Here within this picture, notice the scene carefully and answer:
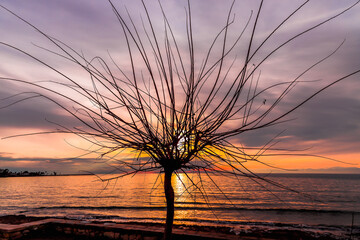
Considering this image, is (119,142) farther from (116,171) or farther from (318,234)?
(318,234)

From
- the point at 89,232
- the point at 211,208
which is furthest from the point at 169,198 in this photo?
the point at 89,232

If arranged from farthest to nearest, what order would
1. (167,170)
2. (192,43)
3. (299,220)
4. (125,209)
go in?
(125,209)
(299,220)
(167,170)
(192,43)

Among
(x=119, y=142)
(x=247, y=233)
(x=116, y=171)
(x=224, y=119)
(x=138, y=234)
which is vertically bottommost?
(x=247, y=233)

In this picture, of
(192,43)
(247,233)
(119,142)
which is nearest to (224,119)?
(192,43)

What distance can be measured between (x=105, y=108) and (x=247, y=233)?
36.2 ft

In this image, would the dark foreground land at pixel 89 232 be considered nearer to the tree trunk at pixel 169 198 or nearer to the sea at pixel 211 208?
the sea at pixel 211 208

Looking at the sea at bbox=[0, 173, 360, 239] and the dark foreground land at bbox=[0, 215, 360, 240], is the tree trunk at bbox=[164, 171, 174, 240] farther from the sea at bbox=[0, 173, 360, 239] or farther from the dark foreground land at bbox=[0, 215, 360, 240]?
the dark foreground land at bbox=[0, 215, 360, 240]

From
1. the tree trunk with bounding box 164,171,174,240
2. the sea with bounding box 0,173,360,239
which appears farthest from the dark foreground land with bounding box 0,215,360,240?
the tree trunk with bounding box 164,171,174,240

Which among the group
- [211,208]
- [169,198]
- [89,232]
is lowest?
[89,232]

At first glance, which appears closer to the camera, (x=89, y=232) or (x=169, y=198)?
(x=169, y=198)

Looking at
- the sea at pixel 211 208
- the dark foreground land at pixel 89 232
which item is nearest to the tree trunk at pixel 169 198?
the sea at pixel 211 208

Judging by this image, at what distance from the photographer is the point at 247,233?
36.2 feet

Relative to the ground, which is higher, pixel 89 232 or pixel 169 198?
pixel 169 198

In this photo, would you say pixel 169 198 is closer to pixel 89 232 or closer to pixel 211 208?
pixel 211 208
